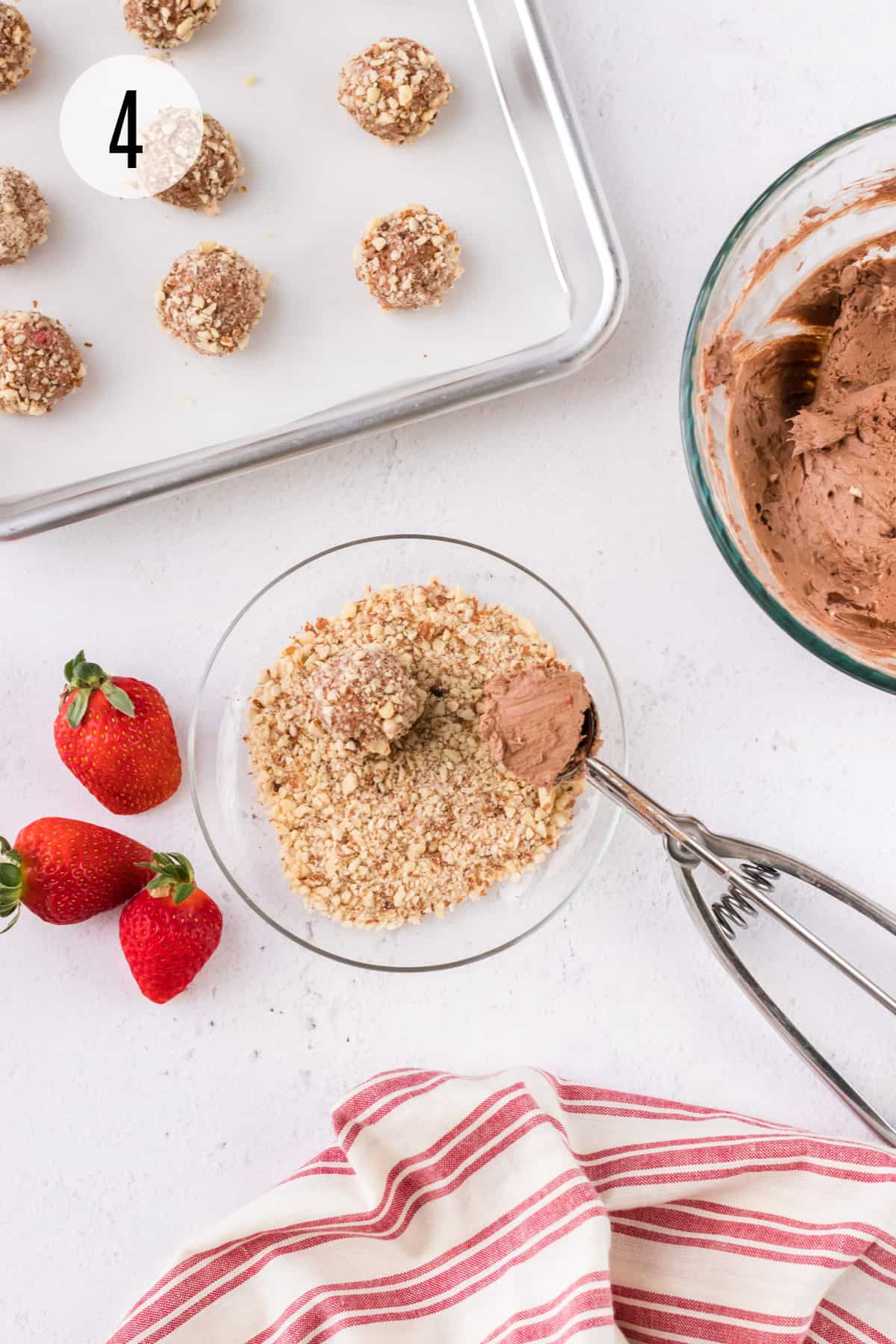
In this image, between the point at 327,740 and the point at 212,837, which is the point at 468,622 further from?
the point at 212,837

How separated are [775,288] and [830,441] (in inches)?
7.1

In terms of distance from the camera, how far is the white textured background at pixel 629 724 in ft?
3.94

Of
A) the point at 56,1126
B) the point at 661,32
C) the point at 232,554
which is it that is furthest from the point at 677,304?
the point at 56,1126

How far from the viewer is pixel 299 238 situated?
124 cm

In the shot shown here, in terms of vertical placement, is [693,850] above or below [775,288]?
below

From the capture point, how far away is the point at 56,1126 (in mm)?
1200

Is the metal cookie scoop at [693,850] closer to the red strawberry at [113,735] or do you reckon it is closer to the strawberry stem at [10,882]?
the red strawberry at [113,735]

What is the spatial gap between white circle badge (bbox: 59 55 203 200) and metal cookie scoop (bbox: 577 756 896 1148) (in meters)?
0.82

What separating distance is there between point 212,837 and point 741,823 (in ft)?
1.95

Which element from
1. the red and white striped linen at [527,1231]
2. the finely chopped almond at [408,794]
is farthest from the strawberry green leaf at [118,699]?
the red and white striped linen at [527,1231]

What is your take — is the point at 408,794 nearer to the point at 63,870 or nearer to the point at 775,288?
the point at 63,870

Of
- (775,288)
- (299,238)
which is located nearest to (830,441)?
(775,288)

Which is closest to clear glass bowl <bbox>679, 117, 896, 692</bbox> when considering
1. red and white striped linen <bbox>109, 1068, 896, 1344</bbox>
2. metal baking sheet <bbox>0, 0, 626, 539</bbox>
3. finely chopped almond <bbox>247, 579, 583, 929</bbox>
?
metal baking sheet <bbox>0, 0, 626, 539</bbox>

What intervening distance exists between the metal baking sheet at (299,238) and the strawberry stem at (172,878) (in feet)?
1.36
